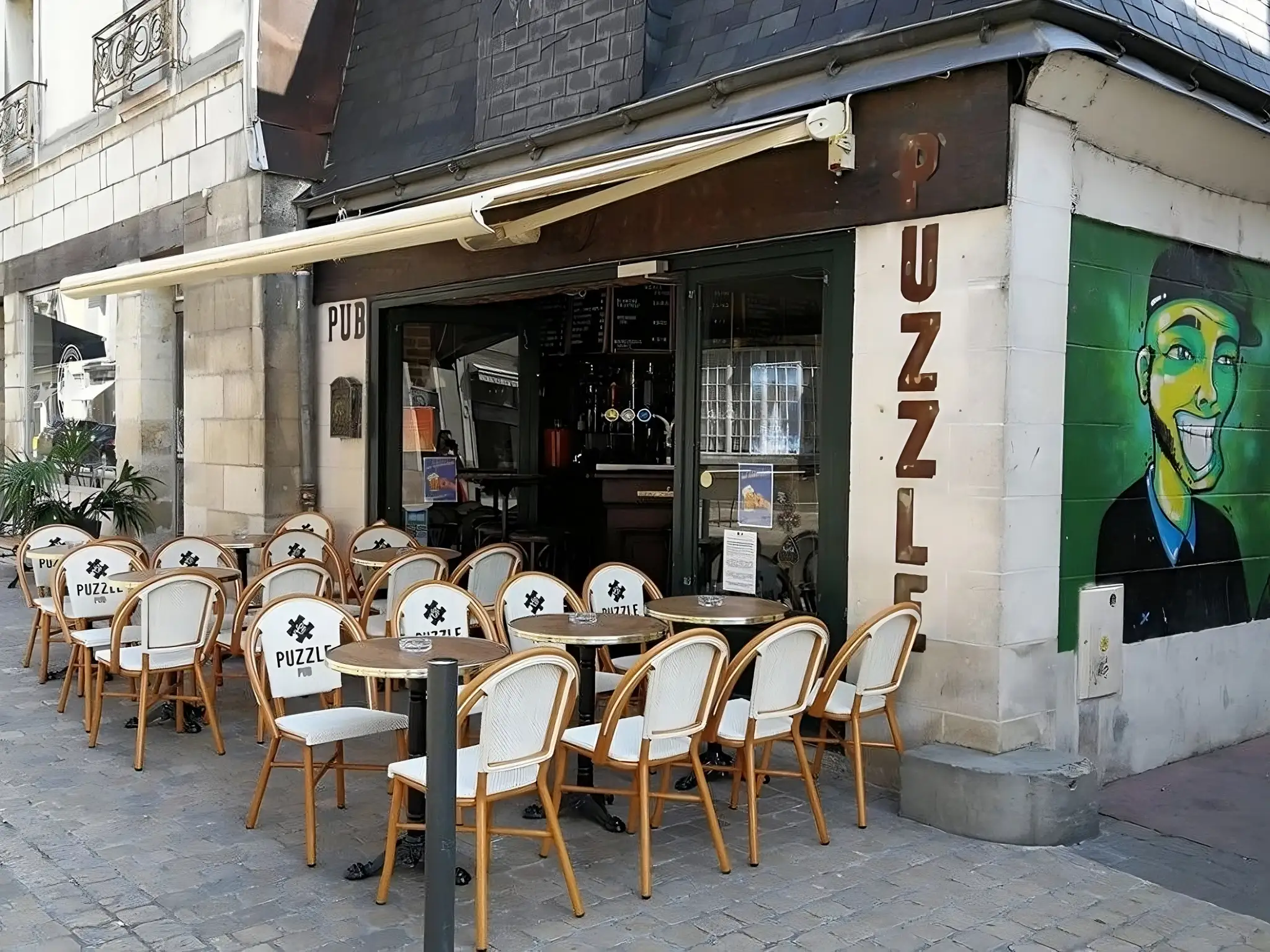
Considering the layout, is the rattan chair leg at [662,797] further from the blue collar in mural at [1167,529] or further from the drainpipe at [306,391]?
the drainpipe at [306,391]

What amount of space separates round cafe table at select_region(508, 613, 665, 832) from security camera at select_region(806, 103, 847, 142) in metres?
2.26

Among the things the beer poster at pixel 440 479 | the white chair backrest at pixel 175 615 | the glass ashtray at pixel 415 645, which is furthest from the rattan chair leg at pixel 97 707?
the beer poster at pixel 440 479

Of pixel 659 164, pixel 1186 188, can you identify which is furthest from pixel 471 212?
pixel 1186 188

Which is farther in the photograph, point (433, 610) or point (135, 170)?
point (135, 170)

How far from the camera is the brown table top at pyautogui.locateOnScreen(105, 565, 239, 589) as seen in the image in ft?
19.5

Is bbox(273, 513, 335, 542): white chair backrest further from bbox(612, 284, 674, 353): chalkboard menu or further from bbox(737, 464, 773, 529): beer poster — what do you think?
bbox(737, 464, 773, 529): beer poster

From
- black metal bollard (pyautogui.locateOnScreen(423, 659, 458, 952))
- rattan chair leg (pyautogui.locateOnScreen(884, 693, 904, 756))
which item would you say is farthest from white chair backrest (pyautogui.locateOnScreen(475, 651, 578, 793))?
rattan chair leg (pyautogui.locateOnScreen(884, 693, 904, 756))

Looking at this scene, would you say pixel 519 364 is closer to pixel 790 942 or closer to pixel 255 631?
pixel 255 631

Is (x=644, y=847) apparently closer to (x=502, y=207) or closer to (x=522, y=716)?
(x=522, y=716)

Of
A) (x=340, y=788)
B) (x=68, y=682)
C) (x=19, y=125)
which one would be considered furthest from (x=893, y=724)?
(x=19, y=125)

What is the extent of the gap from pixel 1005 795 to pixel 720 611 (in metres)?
1.44

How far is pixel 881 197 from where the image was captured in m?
5.48

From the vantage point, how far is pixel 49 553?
7.37 m

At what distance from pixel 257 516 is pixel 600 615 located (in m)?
5.69
